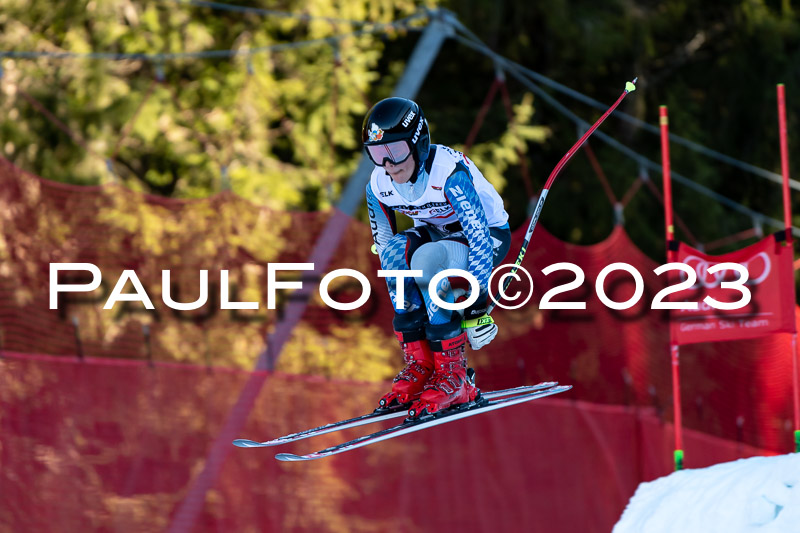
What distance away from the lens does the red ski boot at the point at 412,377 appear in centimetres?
422

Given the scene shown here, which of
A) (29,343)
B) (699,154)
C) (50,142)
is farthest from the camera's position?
(699,154)

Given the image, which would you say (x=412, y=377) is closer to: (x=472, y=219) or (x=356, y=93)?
(x=472, y=219)

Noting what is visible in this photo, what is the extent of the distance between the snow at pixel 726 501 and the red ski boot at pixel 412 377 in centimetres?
118

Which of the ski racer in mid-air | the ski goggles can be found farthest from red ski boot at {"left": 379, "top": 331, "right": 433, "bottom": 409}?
the ski goggles

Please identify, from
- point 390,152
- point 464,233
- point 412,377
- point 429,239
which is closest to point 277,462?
point 412,377

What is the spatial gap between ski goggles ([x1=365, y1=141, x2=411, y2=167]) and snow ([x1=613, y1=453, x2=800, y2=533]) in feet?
6.15

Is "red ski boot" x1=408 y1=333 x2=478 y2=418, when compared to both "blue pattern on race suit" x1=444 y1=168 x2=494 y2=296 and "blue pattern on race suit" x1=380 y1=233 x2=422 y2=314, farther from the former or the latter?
"blue pattern on race suit" x1=444 y1=168 x2=494 y2=296

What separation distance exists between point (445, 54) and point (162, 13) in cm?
400

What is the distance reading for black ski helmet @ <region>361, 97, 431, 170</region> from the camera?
11.9ft

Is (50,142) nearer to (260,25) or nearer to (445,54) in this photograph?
(260,25)

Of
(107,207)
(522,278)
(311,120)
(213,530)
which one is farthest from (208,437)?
(311,120)

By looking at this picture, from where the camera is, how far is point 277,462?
6242 mm

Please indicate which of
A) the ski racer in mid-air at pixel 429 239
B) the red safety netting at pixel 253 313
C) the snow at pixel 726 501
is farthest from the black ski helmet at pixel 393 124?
the red safety netting at pixel 253 313

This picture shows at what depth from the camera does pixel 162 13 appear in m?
11.9
